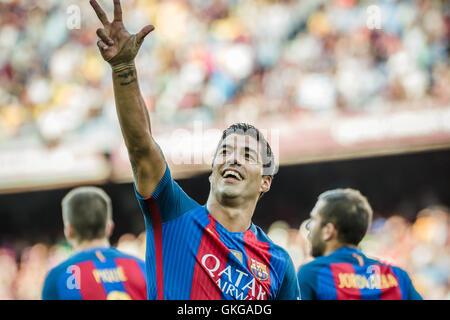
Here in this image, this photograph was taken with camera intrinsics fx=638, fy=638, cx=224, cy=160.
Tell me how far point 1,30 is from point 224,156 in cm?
1054

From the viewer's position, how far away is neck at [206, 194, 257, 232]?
2.76 meters

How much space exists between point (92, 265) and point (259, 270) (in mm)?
1638

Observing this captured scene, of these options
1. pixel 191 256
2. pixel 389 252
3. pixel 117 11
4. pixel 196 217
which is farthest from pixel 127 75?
pixel 389 252

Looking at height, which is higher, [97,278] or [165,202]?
[97,278]

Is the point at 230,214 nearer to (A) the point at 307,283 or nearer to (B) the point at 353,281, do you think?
(A) the point at 307,283

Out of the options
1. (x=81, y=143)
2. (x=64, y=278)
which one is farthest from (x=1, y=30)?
(x=64, y=278)

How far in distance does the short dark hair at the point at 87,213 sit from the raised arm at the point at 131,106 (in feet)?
6.14

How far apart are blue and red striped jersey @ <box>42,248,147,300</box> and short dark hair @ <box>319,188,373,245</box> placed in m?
1.26

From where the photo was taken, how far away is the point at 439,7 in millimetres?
10016

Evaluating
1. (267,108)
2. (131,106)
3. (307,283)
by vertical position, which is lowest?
(307,283)

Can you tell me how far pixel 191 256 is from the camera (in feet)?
8.41

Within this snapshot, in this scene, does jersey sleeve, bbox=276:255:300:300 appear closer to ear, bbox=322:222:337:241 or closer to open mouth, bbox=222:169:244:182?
open mouth, bbox=222:169:244:182

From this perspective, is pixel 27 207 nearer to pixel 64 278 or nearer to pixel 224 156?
pixel 64 278

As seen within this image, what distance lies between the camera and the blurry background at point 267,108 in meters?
9.08
